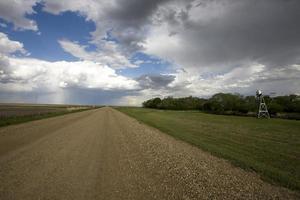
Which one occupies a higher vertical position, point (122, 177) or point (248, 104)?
point (248, 104)

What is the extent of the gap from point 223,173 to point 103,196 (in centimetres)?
501

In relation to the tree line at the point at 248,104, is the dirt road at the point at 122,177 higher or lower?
lower

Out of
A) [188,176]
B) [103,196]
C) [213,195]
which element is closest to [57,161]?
[103,196]

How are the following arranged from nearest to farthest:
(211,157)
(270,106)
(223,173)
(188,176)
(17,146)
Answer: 1. (188,176)
2. (223,173)
3. (211,157)
4. (17,146)
5. (270,106)

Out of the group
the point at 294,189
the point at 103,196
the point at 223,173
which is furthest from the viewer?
the point at 223,173

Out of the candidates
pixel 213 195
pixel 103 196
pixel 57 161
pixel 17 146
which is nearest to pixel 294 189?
pixel 213 195

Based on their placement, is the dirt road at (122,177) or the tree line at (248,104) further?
the tree line at (248,104)

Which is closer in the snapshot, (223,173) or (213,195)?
(213,195)

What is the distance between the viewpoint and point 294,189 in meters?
7.73

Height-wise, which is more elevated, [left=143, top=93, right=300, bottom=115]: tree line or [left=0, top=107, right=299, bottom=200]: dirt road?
[left=143, top=93, right=300, bottom=115]: tree line

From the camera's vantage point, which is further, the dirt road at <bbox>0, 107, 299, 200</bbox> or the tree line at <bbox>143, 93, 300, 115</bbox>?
the tree line at <bbox>143, 93, 300, 115</bbox>

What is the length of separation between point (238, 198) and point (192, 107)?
14840 cm

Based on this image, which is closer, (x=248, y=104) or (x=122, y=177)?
(x=122, y=177)

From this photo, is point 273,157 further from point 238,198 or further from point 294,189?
point 238,198
